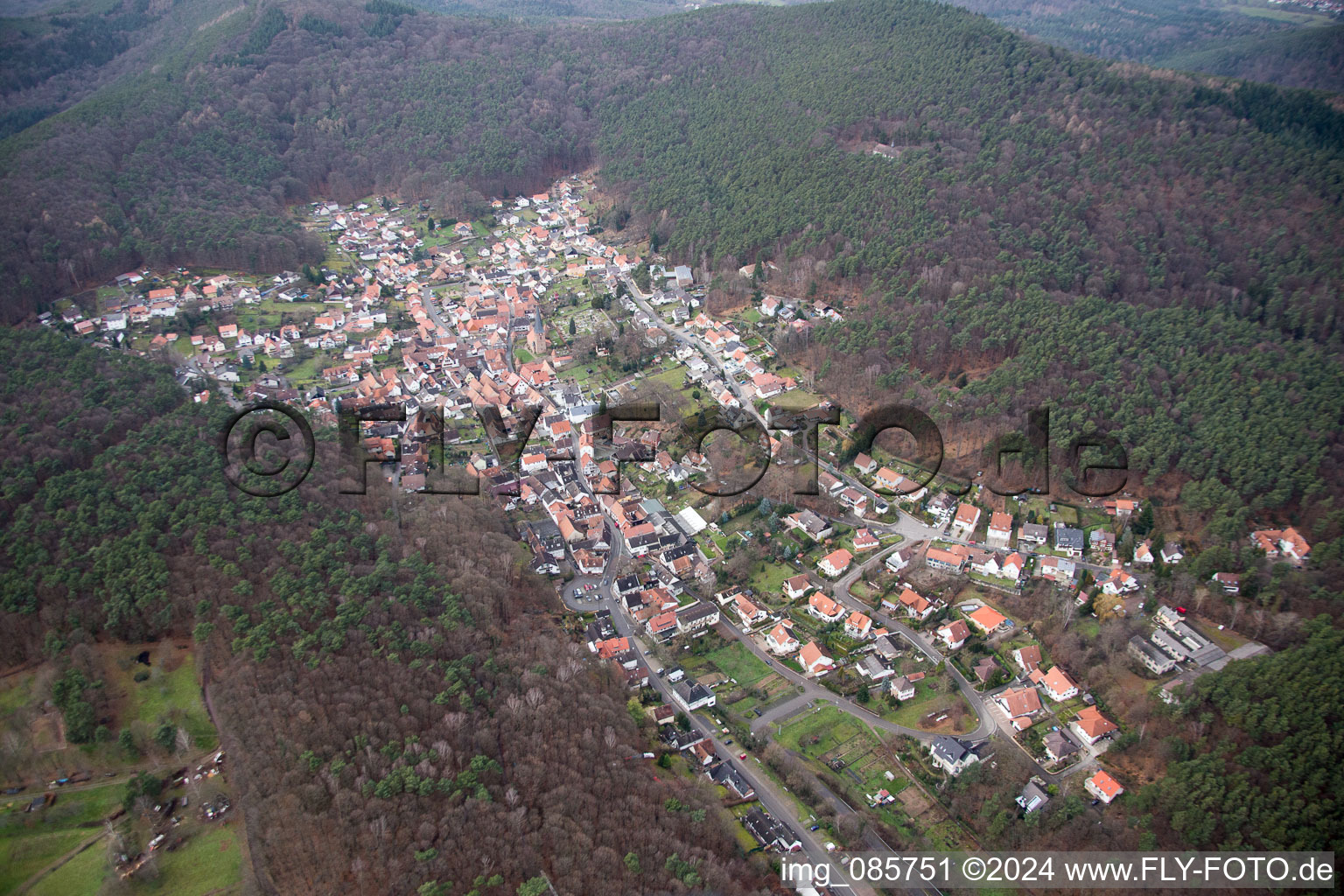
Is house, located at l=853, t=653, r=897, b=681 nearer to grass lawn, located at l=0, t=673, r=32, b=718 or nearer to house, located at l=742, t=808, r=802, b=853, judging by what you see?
house, located at l=742, t=808, r=802, b=853

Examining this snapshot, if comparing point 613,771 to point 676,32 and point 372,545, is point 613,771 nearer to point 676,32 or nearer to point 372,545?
point 372,545

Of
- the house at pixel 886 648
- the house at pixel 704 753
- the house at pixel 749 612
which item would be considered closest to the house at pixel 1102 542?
the house at pixel 886 648

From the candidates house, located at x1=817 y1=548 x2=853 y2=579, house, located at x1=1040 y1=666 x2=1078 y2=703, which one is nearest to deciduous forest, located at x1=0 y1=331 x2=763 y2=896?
house, located at x1=817 y1=548 x2=853 y2=579

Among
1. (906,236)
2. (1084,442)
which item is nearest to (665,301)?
(906,236)

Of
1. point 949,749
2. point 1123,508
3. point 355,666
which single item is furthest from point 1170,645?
point 355,666

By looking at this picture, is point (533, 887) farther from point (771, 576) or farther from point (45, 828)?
point (771, 576)

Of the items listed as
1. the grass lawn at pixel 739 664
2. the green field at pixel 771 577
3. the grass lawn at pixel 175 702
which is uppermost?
the grass lawn at pixel 175 702

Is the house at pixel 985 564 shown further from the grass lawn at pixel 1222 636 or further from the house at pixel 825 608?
the grass lawn at pixel 1222 636
